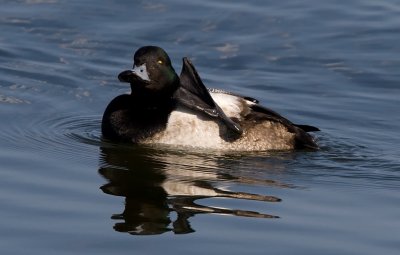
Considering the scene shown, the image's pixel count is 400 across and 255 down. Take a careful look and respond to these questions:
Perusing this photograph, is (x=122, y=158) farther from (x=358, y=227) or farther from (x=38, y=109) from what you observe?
(x=358, y=227)

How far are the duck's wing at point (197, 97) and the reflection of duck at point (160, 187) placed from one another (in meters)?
0.48

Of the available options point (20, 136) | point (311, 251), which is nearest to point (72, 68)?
point (20, 136)

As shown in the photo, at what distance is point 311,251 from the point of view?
729 centimetres

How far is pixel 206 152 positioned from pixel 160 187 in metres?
1.42

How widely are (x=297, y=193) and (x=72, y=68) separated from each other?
473 centimetres

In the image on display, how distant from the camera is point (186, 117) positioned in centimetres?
1041

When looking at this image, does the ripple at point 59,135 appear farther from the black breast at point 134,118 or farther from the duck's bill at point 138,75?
the duck's bill at point 138,75

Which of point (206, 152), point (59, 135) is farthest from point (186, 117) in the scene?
point (59, 135)

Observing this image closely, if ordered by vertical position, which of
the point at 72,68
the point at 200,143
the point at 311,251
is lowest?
the point at 311,251

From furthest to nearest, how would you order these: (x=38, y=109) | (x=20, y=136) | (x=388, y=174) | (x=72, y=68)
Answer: (x=72, y=68)
(x=38, y=109)
(x=20, y=136)
(x=388, y=174)

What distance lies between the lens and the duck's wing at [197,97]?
1027 centimetres

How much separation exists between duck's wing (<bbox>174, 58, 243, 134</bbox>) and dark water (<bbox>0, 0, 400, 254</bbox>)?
0.34 m

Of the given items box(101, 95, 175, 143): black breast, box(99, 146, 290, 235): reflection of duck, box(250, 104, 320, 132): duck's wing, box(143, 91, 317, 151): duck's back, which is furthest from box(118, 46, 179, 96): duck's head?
box(250, 104, 320, 132): duck's wing

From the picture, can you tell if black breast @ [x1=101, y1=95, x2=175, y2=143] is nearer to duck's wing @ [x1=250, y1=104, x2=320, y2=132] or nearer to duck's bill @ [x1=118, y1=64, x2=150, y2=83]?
duck's bill @ [x1=118, y1=64, x2=150, y2=83]
